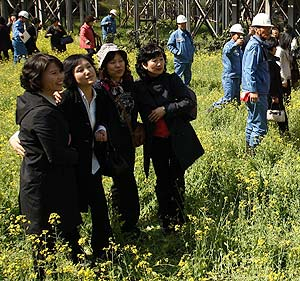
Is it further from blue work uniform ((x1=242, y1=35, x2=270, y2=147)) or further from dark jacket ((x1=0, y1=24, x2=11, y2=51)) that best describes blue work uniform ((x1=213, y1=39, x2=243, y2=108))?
dark jacket ((x1=0, y1=24, x2=11, y2=51))

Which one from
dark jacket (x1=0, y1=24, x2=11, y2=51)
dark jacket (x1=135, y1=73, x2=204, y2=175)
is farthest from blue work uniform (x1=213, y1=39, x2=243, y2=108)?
dark jacket (x1=0, y1=24, x2=11, y2=51)

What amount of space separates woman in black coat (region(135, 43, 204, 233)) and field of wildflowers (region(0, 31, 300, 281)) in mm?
418

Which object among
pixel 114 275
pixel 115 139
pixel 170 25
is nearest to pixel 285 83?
pixel 115 139

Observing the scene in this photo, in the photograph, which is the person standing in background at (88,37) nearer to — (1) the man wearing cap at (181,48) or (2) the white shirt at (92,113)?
(1) the man wearing cap at (181,48)

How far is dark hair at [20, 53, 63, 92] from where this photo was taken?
370 cm

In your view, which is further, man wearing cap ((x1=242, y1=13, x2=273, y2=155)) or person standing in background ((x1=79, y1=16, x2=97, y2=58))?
person standing in background ((x1=79, y1=16, x2=97, y2=58))

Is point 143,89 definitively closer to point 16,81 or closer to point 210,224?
point 210,224

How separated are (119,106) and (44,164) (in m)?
0.93

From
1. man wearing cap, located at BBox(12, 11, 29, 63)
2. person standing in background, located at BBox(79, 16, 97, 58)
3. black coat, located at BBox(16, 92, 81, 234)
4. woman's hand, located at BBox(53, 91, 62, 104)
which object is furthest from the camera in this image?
man wearing cap, located at BBox(12, 11, 29, 63)

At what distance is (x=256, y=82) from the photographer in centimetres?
641

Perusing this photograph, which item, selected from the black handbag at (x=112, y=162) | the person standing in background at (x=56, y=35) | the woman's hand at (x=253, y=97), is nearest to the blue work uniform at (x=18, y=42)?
the person standing in background at (x=56, y=35)

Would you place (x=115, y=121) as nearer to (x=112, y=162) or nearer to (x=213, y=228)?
(x=112, y=162)

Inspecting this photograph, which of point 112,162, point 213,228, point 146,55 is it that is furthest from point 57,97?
point 213,228

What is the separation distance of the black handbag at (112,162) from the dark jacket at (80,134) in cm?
18
